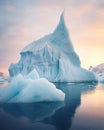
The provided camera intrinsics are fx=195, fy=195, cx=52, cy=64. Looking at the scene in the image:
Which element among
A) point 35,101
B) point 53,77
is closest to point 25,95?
point 35,101

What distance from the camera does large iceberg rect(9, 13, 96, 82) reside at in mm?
29484

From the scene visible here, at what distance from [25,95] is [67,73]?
20.1 meters

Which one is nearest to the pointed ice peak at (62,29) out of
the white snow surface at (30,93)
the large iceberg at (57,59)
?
the large iceberg at (57,59)

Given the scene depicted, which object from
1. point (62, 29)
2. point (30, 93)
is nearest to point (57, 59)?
point (62, 29)

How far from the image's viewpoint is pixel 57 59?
3103 centimetres

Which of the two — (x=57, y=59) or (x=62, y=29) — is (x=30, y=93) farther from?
(x=62, y=29)

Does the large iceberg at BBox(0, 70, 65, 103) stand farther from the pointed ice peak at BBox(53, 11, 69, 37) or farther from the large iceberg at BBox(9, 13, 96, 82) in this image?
the pointed ice peak at BBox(53, 11, 69, 37)

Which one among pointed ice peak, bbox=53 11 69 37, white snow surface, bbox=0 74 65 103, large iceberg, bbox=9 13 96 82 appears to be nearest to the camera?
white snow surface, bbox=0 74 65 103

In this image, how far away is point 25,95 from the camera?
9180 millimetres

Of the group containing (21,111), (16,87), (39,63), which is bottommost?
(21,111)

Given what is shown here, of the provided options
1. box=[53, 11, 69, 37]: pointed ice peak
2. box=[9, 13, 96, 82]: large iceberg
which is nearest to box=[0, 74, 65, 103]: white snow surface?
box=[9, 13, 96, 82]: large iceberg

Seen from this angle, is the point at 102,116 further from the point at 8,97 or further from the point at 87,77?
the point at 87,77

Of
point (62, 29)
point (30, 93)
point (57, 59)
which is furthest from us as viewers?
point (62, 29)

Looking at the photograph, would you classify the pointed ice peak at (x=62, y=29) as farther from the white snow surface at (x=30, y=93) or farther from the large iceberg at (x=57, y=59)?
the white snow surface at (x=30, y=93)
